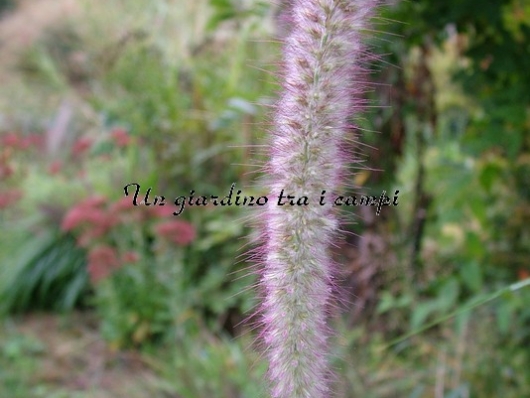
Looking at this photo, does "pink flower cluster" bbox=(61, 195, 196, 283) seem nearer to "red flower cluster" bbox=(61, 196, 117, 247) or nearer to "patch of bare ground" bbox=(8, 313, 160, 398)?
"red flower cluster" bbox=(61, 196, 117, 247)

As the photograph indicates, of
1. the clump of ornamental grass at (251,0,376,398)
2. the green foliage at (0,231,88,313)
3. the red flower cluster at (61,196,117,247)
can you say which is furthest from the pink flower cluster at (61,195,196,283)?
the clump of ornamental grass at (251,0,376,398)

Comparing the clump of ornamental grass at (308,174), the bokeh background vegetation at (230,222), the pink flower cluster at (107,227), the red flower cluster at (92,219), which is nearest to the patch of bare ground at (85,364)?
the bokeh background vegetation at (230,222)

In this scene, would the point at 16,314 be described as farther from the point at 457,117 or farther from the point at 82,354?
the point at 457,117

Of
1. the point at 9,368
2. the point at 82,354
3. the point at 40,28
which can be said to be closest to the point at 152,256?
the point at 82,354

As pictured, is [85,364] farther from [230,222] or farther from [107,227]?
[230,222]

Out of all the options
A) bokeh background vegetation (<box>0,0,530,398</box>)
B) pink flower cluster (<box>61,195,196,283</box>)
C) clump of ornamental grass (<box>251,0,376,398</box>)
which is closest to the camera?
clump of ornamental grass (<box>251,0,376,398</box>)
